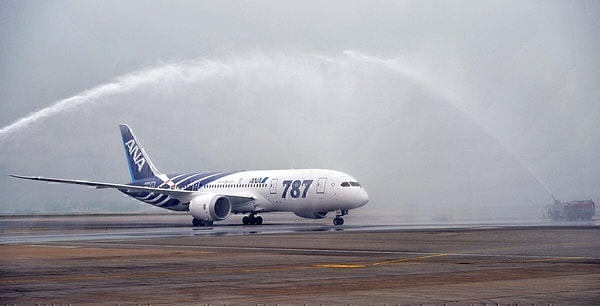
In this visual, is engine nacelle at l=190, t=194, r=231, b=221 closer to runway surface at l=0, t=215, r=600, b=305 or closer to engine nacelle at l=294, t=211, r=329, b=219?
engine nacelle at l=294, t=211, r=329, b=219

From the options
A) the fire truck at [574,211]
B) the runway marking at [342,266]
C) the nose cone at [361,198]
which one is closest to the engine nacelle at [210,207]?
the nose cone at [361,198]

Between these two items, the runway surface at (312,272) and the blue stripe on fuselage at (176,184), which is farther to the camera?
the blue stripe on fuselage at (176,184)

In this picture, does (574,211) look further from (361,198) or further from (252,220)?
(252,220)

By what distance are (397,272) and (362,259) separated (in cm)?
501

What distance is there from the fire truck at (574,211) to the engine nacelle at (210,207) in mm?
26454

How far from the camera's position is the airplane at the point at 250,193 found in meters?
65.9

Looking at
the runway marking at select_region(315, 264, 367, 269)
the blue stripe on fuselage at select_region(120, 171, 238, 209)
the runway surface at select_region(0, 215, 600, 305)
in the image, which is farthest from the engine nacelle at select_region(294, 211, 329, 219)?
the runway marking at select_region(315, 264, 367, 269)

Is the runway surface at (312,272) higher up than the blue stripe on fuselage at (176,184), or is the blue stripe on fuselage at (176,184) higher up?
the blue stripe on fuselage at (176,184)

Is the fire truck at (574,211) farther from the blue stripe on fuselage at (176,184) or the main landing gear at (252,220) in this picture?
the blue stripe on fuselage at (176,184)

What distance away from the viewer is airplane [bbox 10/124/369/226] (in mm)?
65938

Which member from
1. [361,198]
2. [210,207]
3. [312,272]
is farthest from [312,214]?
[312,272]

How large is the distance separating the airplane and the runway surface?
89.1 ft

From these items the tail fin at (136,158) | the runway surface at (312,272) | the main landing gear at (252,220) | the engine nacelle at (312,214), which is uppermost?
the tail fin at (136,158)

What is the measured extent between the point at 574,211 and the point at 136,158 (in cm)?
3881
